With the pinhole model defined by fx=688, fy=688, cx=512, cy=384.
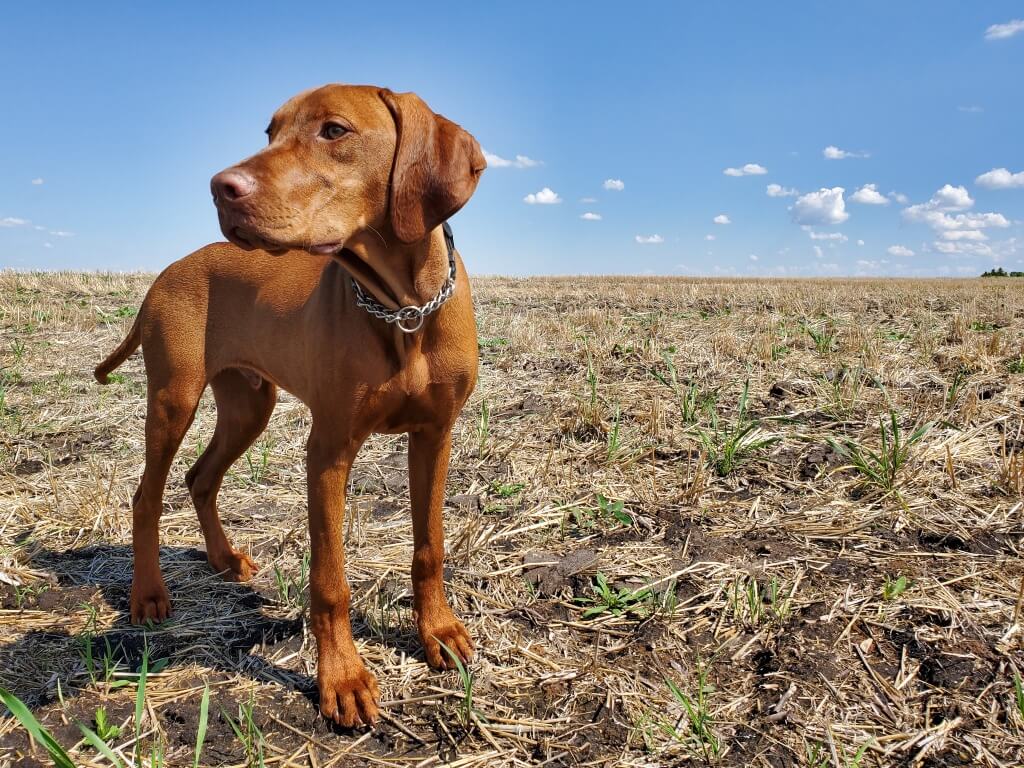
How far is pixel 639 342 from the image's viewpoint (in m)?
8.17

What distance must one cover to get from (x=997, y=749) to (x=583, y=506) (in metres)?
2.12

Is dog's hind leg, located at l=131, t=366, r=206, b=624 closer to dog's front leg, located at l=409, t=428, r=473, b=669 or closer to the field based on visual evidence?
the field

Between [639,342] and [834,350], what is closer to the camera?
[834,350]

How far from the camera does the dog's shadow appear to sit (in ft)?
8.91

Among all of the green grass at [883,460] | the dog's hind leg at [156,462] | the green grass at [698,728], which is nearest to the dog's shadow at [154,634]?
the dog's hind leg at [156,462]

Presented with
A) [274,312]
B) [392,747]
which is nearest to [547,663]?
[392,747]

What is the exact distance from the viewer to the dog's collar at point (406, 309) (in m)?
2.43

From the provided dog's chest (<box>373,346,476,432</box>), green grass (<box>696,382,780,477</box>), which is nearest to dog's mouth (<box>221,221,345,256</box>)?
dog's chest (<box>373,346,476,432</box>)

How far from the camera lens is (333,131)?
7.49ft

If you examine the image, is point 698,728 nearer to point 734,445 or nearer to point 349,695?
point 349,695

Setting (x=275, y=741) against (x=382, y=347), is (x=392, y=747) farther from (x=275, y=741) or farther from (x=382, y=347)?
(x=382, y=347)

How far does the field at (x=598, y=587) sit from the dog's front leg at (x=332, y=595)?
0.34ft

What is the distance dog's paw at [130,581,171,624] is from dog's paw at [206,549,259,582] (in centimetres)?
33

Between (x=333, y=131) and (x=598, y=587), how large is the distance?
7.19ft
